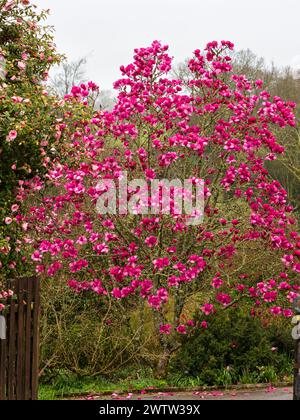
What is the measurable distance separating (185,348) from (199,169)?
8.05 ft

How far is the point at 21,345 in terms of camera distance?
253 inches

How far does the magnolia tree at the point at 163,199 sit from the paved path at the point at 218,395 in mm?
893

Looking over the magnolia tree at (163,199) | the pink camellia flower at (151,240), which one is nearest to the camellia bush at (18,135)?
the magnolia tree at (163,199)

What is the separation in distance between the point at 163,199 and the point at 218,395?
246 cm

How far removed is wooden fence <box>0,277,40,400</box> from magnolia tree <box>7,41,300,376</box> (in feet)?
5.33

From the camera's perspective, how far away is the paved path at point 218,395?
7.75 meters

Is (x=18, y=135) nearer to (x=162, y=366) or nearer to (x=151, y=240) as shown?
(x=151, y=240)

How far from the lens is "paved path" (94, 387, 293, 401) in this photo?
25.4 feet

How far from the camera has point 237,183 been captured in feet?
29.6

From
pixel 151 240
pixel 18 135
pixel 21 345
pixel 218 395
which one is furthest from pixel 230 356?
pixel 18 135

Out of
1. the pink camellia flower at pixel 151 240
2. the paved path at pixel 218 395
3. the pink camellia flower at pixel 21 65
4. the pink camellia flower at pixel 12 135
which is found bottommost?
the paved path at pixel 218 395

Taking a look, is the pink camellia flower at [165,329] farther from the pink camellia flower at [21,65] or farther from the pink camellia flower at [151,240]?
the pink camellia flower at [21,65]
